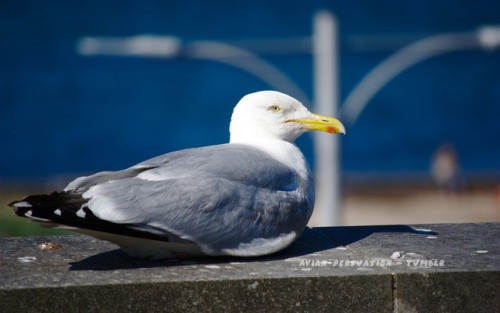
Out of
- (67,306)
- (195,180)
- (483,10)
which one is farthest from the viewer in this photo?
(483,10)

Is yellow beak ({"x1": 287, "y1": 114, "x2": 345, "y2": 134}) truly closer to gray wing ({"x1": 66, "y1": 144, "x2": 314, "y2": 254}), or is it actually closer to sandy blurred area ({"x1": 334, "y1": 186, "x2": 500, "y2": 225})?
gray wing ({"x1": 66, "y1": 144, "x2": 314, "y2": 254})

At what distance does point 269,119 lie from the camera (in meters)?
4.89

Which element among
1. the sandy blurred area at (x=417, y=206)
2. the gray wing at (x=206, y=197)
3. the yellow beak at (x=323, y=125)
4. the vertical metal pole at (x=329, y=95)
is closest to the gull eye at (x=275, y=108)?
the yellow beak at (x=323, y=125)

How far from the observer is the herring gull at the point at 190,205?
372 cm

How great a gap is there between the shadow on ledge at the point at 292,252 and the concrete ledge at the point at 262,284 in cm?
1

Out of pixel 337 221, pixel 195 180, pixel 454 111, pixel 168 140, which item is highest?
pixel 454 111

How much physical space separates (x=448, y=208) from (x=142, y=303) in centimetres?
2997

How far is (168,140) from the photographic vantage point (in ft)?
191

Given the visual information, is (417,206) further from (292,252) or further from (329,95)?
(292,252)

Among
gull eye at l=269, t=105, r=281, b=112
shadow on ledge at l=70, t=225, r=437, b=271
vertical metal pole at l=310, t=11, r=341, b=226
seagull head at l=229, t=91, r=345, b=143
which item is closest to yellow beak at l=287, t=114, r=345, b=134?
seagull head at l=229, t=91, r=345, b=143

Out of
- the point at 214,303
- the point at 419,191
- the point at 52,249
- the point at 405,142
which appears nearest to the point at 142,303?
the point at 214,303

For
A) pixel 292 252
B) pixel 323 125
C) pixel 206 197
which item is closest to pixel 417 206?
pixel 323 125

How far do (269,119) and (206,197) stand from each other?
45.1 inches

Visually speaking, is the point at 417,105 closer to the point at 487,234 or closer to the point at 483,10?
the point at 483,10
